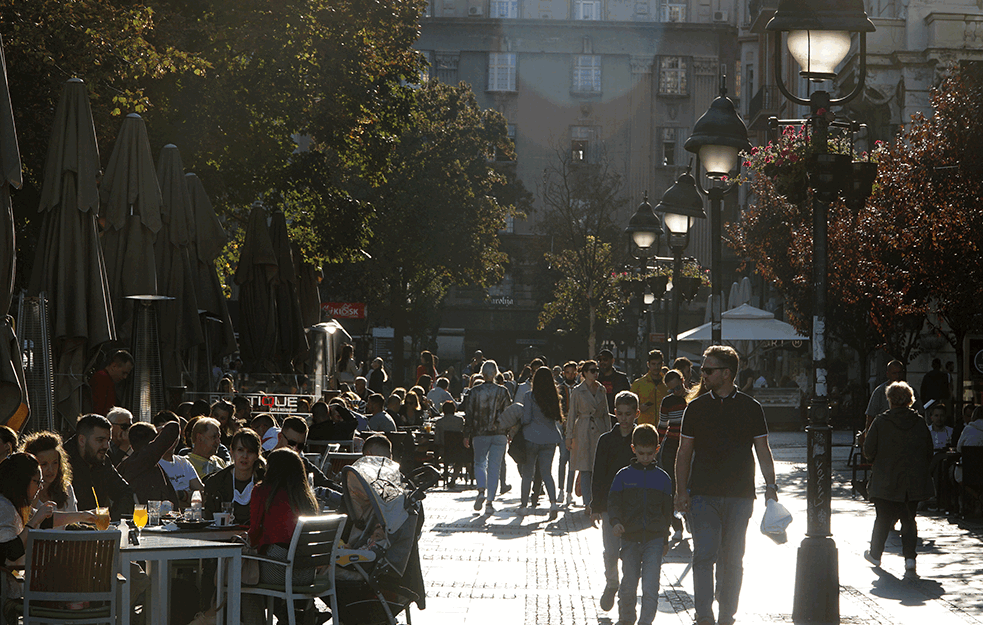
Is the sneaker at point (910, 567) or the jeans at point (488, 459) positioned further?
the jeans at point (488, 459)

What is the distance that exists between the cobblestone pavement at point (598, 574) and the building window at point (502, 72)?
5555 cm

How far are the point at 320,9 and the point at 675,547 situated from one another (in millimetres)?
13445

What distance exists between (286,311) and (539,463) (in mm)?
5083

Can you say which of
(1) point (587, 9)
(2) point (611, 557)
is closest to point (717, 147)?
(2) point (611, 557)

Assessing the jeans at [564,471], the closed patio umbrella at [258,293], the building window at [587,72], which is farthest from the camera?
the building window at [587,72]

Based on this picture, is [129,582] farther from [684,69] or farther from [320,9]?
[684,69]

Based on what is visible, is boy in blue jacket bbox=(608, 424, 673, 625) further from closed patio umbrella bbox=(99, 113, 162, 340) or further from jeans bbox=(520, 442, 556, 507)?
jeans bbox=(520, 442, 556, 507)

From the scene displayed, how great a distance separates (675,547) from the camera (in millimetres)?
13922

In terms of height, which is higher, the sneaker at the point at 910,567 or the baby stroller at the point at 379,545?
the baby stroller at the point at 379,545

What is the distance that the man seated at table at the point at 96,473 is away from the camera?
909 cm

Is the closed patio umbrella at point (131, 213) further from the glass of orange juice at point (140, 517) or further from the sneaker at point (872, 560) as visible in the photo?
the sneaker at point (872, 560)

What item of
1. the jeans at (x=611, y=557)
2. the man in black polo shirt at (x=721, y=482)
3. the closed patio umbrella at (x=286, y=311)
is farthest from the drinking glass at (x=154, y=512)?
the closed patio umbrella at (x=286, y=311)

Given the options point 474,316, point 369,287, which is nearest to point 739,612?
point 369,287

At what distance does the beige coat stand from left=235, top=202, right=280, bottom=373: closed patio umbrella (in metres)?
5.32
